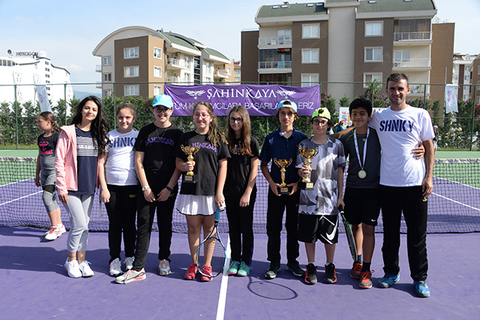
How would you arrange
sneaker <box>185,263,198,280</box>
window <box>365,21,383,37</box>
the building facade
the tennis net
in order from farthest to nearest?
window <box>365,21,383,37</box>
the building facade
the tennis net
sneaker <box>185,263,198,280</box>

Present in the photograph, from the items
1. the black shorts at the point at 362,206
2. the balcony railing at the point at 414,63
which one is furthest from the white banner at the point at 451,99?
the black shorts at the point at 362,206

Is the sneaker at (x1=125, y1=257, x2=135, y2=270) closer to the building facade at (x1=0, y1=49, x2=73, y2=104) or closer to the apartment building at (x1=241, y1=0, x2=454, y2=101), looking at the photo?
the building facade at (x1=0, y1=49, x2=73, y2=104)

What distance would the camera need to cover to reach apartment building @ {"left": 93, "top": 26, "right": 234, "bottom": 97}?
39281 millimetres

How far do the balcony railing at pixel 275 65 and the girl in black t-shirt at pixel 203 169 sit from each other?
1320 inches

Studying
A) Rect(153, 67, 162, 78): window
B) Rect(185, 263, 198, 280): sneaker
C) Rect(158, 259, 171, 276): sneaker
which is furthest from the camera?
Rect(153, 67, 162, 78): window

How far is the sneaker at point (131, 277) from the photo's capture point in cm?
352

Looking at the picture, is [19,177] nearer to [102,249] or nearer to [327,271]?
[102,249]

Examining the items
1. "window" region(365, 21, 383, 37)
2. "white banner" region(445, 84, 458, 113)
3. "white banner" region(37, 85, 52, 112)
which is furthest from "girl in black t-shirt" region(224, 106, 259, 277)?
"window" region(365, 21, 383, 37)

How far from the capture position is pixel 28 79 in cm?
6588

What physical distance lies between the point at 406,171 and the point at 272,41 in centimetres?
3500

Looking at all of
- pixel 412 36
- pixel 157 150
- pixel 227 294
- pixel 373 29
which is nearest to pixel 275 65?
pixel 373 29

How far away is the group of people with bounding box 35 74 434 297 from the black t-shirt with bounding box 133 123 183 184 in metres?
0.01

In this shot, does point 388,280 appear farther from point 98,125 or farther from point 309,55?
point 309,55

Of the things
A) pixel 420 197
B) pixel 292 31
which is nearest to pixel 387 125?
pixel 420 197
